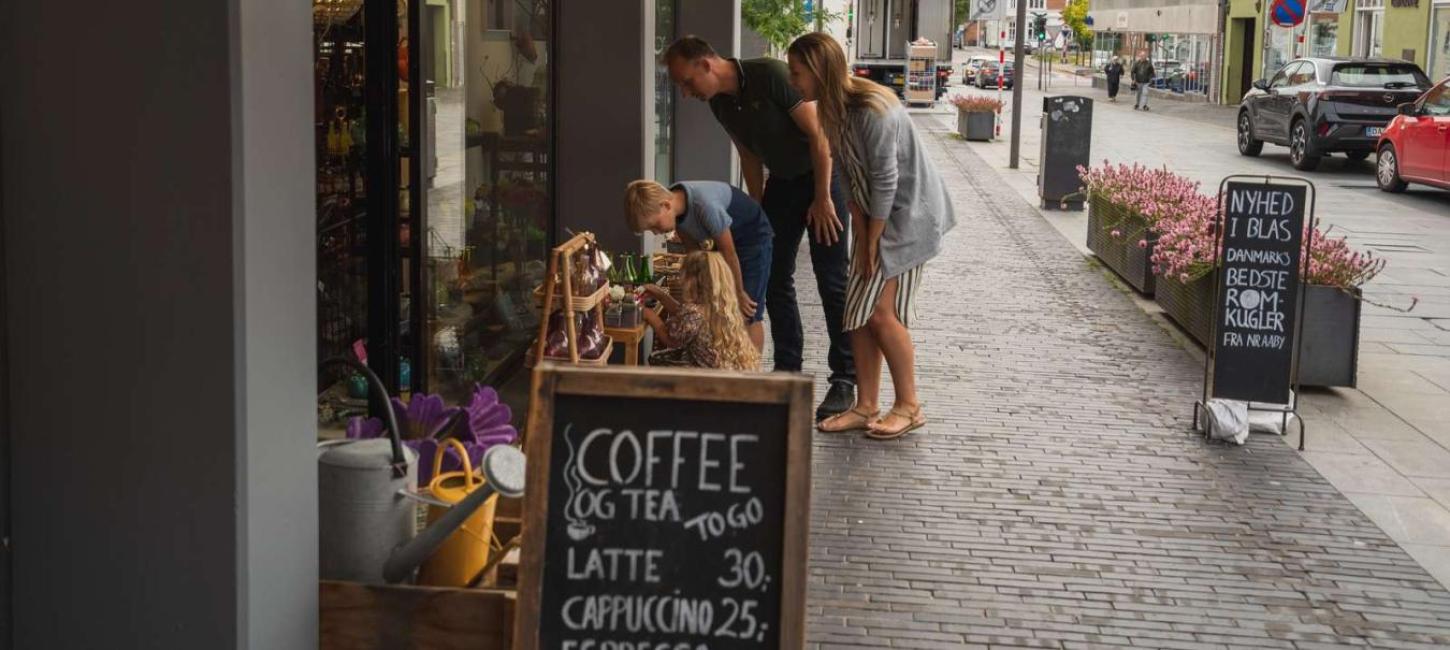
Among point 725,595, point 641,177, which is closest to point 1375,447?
point 641,177

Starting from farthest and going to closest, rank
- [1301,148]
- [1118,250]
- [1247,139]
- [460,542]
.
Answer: [1247,139], [1301,148], [1118,250], [460,542]

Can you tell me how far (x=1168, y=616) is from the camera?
17.0ft

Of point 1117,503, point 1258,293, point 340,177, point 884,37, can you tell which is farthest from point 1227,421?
point 884,37

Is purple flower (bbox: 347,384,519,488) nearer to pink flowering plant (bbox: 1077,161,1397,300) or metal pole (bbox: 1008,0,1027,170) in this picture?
pink flowering plant (bbox: 1077,161,1397,300)

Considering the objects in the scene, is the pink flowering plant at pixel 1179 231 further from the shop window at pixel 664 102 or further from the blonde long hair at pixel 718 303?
the shop window at pixel 664 102

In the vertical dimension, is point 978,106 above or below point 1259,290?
above

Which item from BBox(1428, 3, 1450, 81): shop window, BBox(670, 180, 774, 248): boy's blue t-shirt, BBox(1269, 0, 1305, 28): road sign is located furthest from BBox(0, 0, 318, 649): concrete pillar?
BBox(1428, 3, 1450, 81): shop window

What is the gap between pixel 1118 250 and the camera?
1261 cm

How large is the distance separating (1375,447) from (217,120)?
5.91 meters

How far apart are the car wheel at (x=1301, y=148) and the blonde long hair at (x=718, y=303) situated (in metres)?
18.9

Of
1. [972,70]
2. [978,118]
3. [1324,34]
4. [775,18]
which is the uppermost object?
[1324,34]

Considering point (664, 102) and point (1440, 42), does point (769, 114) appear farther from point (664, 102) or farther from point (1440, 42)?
point (1440, 42)

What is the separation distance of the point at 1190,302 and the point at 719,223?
4376 millimetres

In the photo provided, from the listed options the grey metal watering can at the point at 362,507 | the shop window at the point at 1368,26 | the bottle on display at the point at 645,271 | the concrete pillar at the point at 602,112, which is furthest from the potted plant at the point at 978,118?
the grey metal watering can at the point at 362,507
